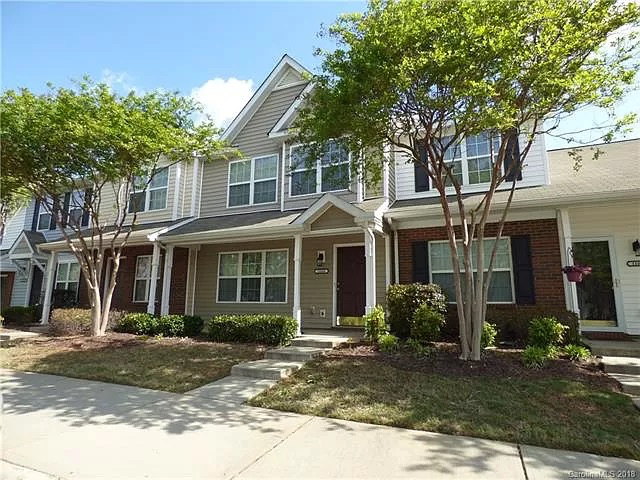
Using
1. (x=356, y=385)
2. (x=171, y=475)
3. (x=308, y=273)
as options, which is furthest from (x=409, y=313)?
(x=171, y=475)

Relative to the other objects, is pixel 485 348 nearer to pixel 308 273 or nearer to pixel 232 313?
pixel 308 273

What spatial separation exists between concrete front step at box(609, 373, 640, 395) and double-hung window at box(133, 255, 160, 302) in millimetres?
13506

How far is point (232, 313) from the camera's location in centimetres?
1211

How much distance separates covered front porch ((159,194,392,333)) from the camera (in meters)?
9.46

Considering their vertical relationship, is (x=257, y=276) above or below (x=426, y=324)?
above

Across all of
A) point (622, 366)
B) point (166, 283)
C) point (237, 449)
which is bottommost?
point (237, 449)

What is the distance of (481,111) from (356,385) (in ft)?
14.4

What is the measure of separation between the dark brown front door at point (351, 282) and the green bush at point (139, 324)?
17.4 ft

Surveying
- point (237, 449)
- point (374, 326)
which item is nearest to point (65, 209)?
point (374, 326)

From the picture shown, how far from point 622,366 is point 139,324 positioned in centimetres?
1105

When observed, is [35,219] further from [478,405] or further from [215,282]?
[478,405]

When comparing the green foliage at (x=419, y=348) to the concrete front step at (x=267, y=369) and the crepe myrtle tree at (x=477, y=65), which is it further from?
the concrete front step at (x=267, y=369)

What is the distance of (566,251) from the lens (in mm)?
7879

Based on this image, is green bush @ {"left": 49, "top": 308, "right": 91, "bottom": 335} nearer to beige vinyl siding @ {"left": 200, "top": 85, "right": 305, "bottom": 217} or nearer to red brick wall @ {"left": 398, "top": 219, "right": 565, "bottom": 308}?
beige vinyl siding @ {"left": 200, "top": 85, "right": 305, "bottom": 217}
